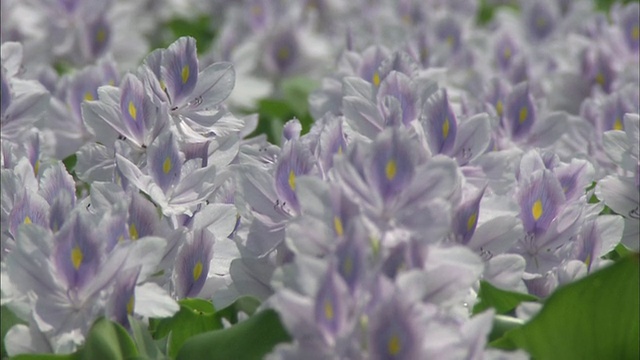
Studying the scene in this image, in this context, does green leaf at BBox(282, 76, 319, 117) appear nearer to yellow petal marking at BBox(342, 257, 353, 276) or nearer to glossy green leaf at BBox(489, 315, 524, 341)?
glossy green leaf at BBox(489, 315, 524, 341)

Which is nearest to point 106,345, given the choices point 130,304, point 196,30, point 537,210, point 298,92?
point 130,304

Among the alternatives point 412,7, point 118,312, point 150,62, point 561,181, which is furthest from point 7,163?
point 412,7

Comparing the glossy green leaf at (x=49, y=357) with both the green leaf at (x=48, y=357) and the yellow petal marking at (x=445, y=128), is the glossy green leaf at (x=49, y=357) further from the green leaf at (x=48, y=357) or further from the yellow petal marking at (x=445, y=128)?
the yellow petal marking at (x=445, y=128)

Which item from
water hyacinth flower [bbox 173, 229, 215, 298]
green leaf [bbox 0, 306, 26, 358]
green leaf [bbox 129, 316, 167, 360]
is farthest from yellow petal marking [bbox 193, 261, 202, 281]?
green leaf [bbox 0, 306, 26, 358]

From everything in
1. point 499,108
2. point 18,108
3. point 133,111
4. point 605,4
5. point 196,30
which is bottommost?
point 605,4

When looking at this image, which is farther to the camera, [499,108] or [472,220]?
[499,108]

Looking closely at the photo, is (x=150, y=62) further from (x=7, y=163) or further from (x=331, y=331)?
(x=331, y=331)

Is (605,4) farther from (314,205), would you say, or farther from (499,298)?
(314,205)
